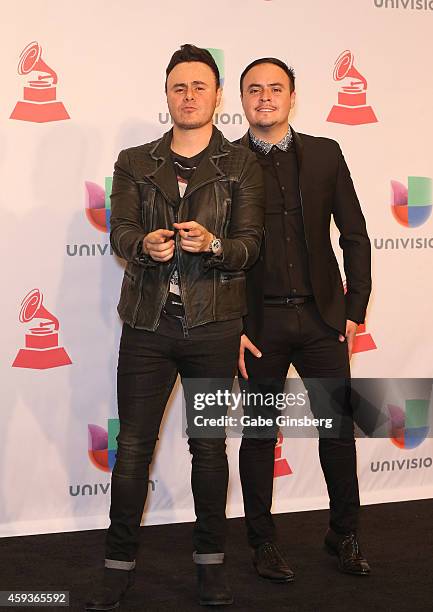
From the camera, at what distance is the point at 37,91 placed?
10.8ft

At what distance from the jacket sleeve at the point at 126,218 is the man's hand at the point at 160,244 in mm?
59

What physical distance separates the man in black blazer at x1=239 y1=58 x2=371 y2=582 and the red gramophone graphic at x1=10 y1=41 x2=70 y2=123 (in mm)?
861

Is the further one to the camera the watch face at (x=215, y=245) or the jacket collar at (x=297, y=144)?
the jacket collar at (x=297, y=144)

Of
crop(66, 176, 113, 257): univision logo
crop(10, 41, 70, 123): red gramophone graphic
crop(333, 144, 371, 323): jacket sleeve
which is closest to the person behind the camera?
crop(333, 144, 371, 323): jacket sleeve

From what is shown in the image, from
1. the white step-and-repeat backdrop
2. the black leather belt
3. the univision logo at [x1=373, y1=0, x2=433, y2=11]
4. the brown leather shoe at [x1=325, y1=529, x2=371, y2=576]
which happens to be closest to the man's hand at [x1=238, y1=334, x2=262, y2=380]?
the black leather belt

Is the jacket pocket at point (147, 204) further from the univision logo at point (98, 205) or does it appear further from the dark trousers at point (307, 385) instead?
the univision logo at point (98, 205)

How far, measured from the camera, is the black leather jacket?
2529 millimetres

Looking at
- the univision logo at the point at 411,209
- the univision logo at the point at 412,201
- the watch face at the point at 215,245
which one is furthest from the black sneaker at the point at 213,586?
the univision logo at the point at 412,201

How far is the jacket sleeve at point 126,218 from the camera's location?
2459mm

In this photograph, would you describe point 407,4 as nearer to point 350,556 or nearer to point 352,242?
point 352,242

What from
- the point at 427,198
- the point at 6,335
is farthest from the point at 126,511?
the point at 427,198

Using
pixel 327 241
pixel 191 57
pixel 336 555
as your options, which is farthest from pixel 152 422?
pixel 191 57

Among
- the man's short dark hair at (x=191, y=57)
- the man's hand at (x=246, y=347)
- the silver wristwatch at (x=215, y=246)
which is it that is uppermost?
the man's short dark hair at (x=191, y=57)

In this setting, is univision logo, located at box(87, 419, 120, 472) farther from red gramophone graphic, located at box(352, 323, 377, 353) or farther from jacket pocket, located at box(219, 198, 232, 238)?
jacket pocket, located at box(219, 198, 232, 238)
